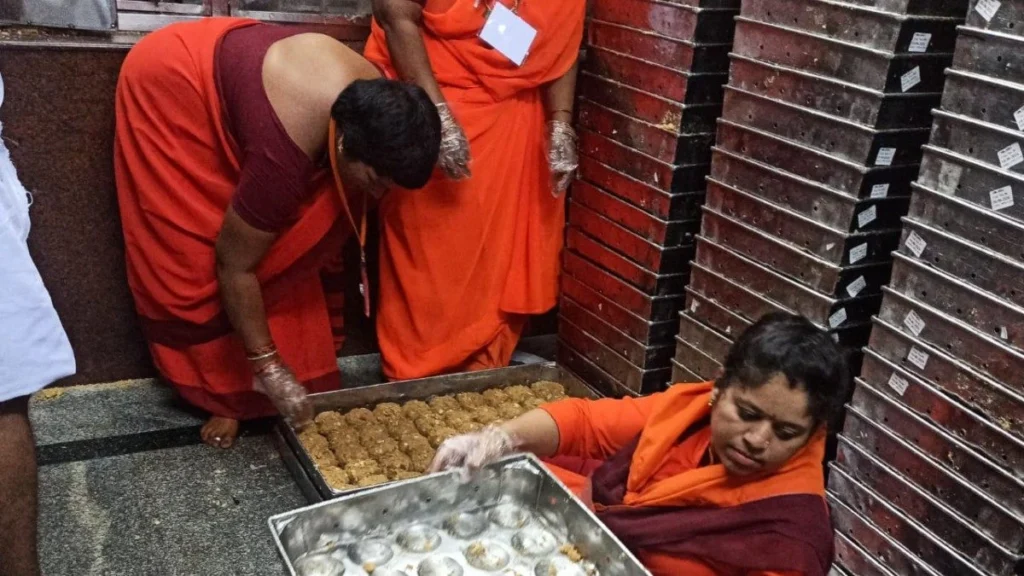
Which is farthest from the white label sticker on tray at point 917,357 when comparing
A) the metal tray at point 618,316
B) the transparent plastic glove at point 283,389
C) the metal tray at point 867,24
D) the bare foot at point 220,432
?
the bare foot at point 220,432

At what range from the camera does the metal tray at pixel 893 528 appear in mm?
1682

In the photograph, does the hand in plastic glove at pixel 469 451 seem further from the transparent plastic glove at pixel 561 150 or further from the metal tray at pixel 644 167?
the transparent plastic glove at pixel 561 150

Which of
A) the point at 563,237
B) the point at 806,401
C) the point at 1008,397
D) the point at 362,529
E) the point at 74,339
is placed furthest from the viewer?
the point at 563,237

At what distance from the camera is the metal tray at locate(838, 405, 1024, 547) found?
158 cm

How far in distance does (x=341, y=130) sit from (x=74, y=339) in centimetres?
112

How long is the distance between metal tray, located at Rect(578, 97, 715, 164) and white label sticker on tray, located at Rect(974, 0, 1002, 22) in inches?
32.1

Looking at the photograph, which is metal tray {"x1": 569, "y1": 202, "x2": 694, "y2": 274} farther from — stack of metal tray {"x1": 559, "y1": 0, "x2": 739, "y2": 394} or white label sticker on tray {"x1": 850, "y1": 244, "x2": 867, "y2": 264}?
white label sticker on tray {"x1": 850, "y1": 244, "x2": 867, "y2": 264}

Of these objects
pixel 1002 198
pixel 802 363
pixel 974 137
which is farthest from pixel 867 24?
pixel 802 363

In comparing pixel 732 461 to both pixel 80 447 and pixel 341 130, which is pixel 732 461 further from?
pixel 80 447

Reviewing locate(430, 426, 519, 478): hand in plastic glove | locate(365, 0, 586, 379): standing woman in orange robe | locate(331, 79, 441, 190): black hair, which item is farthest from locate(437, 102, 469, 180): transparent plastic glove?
locate(430, 426, 519, 478): hand in plastic glove

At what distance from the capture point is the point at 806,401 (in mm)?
1314

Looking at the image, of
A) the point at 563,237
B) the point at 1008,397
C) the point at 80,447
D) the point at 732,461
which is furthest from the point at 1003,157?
the point at 80,447

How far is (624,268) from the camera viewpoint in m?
2.51

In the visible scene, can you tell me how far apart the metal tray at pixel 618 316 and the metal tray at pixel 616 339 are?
0.05 feet
